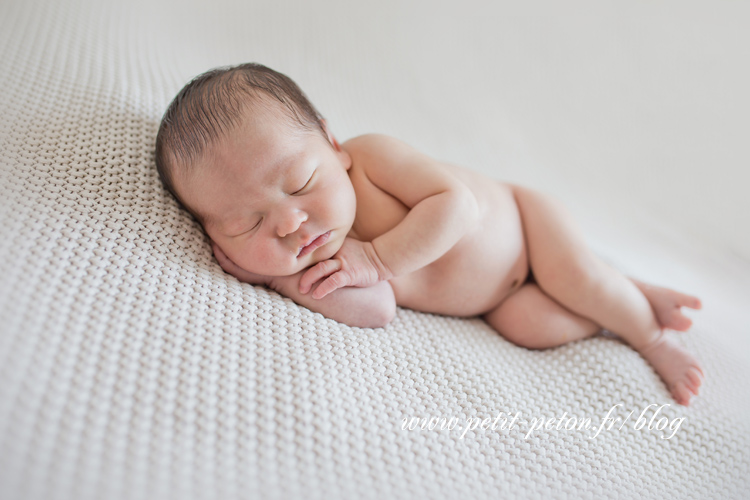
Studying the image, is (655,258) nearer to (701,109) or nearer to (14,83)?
(701,109)

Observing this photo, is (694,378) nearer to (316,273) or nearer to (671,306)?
(671,306)

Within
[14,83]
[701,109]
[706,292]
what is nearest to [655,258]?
[706,292]

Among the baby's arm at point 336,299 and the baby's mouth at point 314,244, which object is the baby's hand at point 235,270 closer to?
the baby's arm at point 336,299

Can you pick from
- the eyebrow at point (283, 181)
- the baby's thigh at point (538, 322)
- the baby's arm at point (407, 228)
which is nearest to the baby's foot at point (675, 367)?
the baby's thigh at point (538, 322)

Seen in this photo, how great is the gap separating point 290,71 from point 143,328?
46.6 inches

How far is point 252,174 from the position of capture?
83 centimetres

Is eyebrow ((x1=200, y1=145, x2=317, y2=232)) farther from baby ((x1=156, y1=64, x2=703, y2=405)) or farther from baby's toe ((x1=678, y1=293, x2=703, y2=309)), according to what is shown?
baby's toe ((x1=678, y1=293, x2=703, y2=309))

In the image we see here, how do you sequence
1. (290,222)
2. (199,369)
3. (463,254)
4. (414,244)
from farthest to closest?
(463,254)
(414,244)
(290,222)
(199,369)

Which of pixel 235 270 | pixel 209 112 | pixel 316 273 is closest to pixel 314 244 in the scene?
pixel 316 273

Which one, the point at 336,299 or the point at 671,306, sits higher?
the point at 671,306

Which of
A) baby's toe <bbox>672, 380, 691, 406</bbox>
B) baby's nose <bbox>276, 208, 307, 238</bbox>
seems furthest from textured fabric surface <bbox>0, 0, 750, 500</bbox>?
baby's nose <bbox>276, 208, 307, 238</bbox>

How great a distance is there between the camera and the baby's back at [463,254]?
3.41ft

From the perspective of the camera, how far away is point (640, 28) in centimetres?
177

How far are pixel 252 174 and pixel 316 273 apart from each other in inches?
8.0
